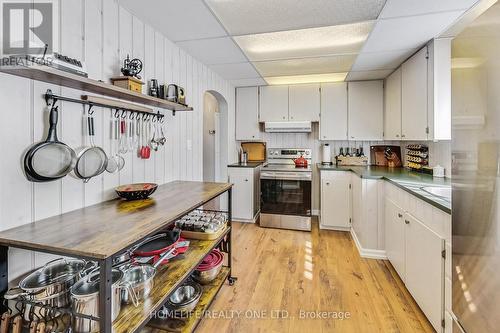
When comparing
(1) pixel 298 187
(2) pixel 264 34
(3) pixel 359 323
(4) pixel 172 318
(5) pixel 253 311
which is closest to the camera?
(4) pixel 172 318

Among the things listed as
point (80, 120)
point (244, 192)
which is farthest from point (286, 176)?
point (80, 120)

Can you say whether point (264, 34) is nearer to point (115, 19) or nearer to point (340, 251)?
point (115, 19)

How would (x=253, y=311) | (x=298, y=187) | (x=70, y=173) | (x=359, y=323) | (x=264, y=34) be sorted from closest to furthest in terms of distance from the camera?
1. (x=70, y=173)
2. (x=359, y=323)
3. (x=253, y=311)
4. (x=264, y=34)
5. (x=298, y=187)

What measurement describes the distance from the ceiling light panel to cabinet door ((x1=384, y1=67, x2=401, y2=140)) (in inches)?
23.7

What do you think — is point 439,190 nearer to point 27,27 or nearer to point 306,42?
point 306,42

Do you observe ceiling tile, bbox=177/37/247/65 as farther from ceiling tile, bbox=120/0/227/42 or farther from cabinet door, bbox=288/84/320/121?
cabinet door, bbox=288/84/320/121

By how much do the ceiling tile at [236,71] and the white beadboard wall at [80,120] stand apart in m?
0.66

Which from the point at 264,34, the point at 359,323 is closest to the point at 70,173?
the point at 264,34

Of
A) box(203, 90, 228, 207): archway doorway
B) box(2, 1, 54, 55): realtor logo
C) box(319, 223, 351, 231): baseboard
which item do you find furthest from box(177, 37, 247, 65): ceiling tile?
box(319, 223, 351, 231): baseboard

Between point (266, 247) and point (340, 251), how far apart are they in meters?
0.85

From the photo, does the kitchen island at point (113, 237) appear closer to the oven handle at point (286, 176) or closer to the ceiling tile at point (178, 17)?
the ceiling tile at point (178, 17)

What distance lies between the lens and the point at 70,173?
1.34 metres

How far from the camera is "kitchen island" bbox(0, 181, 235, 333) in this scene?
2.81 ft

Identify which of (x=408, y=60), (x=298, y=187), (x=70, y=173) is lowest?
(x=298, y=187)
